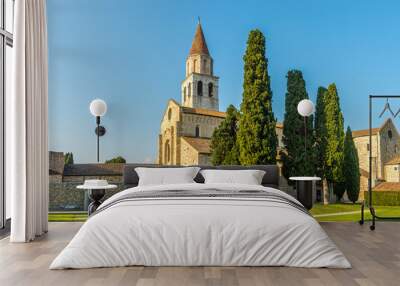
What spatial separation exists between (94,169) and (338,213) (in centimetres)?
462

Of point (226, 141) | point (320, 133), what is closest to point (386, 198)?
point (320, 133)

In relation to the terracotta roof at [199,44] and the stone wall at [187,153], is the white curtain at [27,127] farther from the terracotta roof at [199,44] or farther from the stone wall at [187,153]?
the stone wall at [187,153]

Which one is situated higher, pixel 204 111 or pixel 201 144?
pixel 204 111

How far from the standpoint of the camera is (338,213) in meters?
6.87

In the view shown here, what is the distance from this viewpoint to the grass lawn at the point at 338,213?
6.30 metres

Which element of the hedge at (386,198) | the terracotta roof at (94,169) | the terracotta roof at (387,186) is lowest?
the hedge at (386,198)

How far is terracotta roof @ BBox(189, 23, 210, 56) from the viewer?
24.4ft

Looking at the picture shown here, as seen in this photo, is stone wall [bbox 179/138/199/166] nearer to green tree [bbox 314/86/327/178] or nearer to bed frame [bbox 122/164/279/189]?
green tree [bbox 314/86/327/178]

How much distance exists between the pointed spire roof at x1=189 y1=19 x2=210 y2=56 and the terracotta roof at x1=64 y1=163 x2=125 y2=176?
8.84ft

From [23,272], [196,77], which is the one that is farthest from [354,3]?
[23,272]

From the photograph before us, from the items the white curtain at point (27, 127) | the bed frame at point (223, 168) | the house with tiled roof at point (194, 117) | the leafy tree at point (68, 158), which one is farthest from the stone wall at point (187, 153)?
the white curtain at point (27, 127)

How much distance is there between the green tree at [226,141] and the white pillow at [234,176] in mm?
3003

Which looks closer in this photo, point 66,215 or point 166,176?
point 166,176

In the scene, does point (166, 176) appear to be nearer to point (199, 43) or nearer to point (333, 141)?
point (199, 43)
